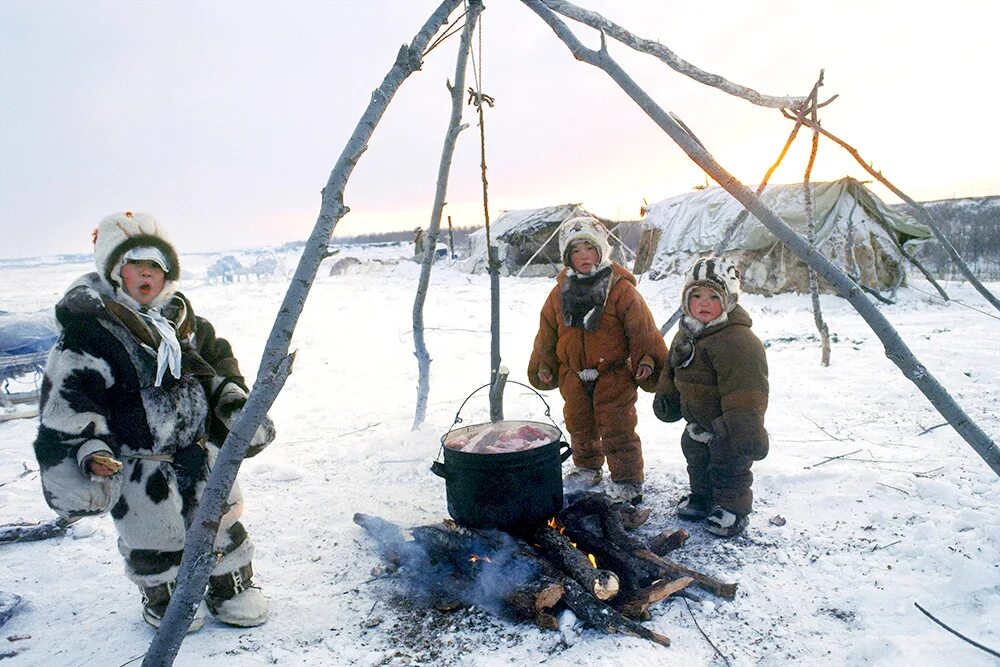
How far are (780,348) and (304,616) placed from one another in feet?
24.5

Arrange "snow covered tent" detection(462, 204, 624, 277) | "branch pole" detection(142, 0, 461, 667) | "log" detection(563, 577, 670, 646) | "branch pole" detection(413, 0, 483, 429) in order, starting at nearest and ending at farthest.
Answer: "branch pole" detection(142, 0, 461, 667) → "log" detection(563, 577, 670, 646) → "branch pole" detection(413, 0, 483, 429) → "snow covered tent" detection(462, 204, 624, 277)

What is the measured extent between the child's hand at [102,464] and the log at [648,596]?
233 centimetres

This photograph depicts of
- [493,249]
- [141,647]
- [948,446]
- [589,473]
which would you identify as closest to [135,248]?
[141,647]

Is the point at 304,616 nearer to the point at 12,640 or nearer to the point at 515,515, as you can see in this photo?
the point at 515,515

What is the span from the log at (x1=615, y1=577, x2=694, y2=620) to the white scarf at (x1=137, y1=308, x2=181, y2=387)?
237cm

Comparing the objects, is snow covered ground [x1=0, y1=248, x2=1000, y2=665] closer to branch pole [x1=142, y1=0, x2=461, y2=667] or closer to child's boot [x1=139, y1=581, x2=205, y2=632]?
child's boot [x1=139, y1=581, x2=205, y2=632]

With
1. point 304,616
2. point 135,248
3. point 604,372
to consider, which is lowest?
point 304,616

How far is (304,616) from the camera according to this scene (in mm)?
2826

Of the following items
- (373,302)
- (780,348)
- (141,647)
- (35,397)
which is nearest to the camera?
(141,647)

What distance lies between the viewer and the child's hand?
7.59ft

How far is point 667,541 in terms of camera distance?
3.15 metres

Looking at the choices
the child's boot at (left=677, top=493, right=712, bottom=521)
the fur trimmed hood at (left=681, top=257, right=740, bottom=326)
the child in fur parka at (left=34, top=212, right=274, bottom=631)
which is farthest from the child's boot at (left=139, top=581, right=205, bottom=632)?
the fur trimmed hood at (left=681, top=257, right=740, bottom=326)

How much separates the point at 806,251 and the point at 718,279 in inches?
27.6

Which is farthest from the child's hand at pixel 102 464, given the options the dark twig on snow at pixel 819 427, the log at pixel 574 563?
the dark twig on snow at pixel 819 427
